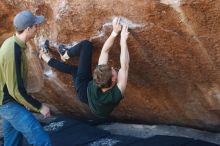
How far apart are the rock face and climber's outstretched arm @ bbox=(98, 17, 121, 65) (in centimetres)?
9

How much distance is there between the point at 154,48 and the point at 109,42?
1.42 feet

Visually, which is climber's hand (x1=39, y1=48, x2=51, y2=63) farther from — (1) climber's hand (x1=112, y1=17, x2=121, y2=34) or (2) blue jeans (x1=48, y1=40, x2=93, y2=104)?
(1) climber's hand (x1=112, y1=17, x2=121, y2=34)

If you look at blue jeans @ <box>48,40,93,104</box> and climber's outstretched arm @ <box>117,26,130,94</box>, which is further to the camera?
blue jeans @ <box>48,40,93,104</box>

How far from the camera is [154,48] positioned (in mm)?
4582

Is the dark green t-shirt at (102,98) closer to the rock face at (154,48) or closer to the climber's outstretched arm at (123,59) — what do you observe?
the climber's outstretched arm at (123,59)

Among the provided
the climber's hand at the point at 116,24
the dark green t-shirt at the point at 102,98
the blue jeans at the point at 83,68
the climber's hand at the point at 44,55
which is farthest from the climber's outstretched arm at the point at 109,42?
the climber's hand at the point at 44,55

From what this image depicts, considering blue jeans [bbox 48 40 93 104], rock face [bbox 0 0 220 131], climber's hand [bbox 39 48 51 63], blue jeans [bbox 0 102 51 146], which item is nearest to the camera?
rock face [bbox 0 0 220 131]

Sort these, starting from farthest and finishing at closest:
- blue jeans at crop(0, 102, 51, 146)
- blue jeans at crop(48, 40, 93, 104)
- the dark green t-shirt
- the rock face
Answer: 1. blue jeans at crop(48, 40, 93, 104)
2. blue jeans at crop(0, 102, 51, 146)
3. the dark green t-shirt
4. the rock face

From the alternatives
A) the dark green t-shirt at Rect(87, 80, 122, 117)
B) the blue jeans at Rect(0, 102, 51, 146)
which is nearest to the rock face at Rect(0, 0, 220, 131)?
the dark green t-shirt at Rect(87, 80, 122, 117)

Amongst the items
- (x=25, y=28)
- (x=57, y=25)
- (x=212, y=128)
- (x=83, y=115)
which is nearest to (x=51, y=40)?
(x=57, y=25)

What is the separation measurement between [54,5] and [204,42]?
61.8 inches

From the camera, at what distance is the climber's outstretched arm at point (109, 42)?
446 centimetres

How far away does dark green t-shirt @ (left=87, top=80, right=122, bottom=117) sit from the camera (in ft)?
14.4

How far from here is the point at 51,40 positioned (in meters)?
5.20
